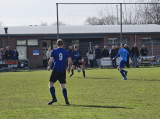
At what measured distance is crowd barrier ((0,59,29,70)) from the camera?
2637 centimetres

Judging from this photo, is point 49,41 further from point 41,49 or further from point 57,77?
point 57,77

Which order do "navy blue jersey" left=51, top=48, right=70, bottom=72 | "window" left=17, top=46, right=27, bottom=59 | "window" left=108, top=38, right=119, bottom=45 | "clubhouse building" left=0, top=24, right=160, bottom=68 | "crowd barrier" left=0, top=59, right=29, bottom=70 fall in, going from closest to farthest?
"navy blue jersey" left=51, top=48, right=70, bottom=72 < "crowd barrier" left=0, top=59, right=29, bottom=70 < "clubhouse building" left=0, top=24, right=160, bottom=68 < "window" left=17, top=46, right=27, bottom=59 < "window" left=108, top=38, right=119, bottom=45

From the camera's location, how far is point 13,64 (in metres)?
26.6

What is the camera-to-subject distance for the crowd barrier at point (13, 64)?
26.4 meters

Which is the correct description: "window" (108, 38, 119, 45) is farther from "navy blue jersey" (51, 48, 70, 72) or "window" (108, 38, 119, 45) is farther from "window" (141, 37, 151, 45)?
"navy blue jersey" (51, 48, 70, 72)

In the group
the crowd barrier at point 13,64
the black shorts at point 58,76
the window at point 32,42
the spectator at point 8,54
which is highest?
the window at point 32,42

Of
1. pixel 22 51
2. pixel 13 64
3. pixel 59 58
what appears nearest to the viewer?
pixel 59 58

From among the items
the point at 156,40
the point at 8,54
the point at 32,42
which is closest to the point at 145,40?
the point at 156,40

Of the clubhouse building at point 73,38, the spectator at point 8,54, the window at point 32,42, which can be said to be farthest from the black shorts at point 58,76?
the window at point 32,42

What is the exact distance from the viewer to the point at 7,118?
7055 millimetres

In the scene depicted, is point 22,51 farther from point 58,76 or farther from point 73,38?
point 58,76

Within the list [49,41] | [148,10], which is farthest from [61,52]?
[148,10]

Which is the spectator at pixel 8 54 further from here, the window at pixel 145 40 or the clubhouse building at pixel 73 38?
the window at pixel 145 40

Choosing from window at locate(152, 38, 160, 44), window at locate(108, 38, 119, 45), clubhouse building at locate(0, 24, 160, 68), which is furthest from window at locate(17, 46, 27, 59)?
window at locate(152, 38, 160, 44)
